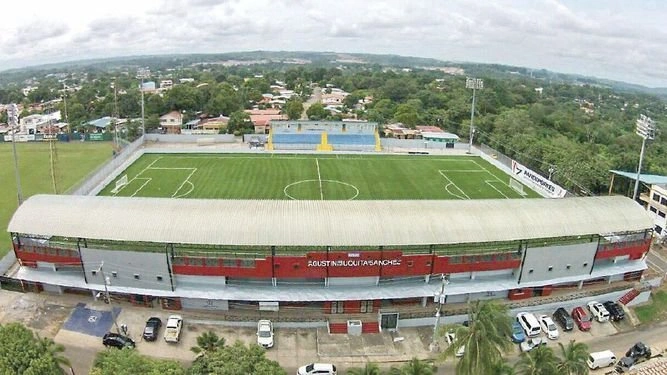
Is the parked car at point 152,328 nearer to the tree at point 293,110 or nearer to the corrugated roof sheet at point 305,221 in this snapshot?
the corrugated roof sheet at point 305,221

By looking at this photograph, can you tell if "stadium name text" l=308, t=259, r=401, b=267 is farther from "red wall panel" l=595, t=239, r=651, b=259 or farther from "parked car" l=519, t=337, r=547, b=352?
"red wall panel" l=595, t=239, r=651, b=259

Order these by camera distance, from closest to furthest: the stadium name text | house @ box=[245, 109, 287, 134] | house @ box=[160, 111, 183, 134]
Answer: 1. the stadium name text
2. house @ box=[245, 109, 287, 134]
3. house @ box=[160, 111, 183, 134]

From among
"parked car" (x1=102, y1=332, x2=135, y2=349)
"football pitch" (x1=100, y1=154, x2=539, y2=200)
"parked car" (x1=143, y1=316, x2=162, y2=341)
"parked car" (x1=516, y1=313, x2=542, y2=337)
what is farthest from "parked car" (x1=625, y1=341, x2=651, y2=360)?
"parked car" (x1=102, y1=332, x2=135, y2=349)

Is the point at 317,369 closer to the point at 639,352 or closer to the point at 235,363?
the point at 235,363

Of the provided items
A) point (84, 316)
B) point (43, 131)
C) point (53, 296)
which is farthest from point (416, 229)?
point (43, 131)

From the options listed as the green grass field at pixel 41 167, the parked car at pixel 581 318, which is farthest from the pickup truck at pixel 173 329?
the parked car at pixel 581 318

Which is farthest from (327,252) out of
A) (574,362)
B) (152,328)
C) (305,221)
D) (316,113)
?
(316,113)

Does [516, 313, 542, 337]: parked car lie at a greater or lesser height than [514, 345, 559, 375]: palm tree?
lesser
